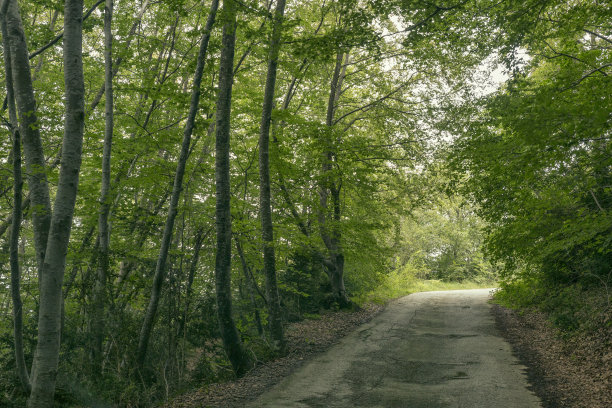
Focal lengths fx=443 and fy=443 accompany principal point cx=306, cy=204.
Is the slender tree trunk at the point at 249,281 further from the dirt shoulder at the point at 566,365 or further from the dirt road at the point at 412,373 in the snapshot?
the dirt shoulder at the point at 566,365

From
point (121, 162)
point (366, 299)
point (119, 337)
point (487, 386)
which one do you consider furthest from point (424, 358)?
point (366, 299)

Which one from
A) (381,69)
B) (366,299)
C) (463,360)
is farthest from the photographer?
(366,299)

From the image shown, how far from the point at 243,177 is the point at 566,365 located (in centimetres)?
876

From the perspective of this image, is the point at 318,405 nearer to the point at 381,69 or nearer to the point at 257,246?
the point at 257,246

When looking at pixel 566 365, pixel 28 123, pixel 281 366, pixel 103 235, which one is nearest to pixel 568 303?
pixel 566 365

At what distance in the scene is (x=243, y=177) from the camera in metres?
12.6

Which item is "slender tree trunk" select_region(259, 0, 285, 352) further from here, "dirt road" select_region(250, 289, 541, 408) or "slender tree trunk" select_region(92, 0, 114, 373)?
"slender tree trunk" select_region(92, 0, 114, 373)

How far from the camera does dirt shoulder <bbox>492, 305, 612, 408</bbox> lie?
630 centimetres

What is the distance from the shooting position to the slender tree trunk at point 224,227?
8.56m

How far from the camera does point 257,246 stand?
1120 centimetres

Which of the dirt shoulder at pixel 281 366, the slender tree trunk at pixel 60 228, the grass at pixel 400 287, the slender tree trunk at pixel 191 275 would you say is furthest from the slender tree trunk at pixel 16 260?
the grass at pixel 400 287

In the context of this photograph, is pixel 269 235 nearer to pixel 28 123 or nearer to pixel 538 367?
pixel 28 123

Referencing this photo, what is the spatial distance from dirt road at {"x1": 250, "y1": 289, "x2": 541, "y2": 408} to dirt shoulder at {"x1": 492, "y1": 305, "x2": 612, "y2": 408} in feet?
0.98

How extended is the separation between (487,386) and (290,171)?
24.8 feet
